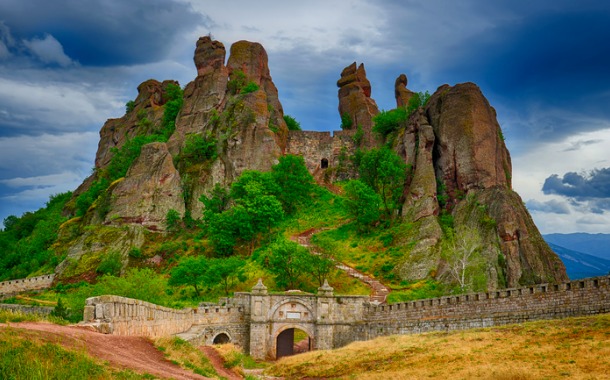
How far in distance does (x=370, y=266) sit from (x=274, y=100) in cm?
4286

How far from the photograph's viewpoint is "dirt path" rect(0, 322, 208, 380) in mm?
16016

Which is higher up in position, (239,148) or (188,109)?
(188,109)

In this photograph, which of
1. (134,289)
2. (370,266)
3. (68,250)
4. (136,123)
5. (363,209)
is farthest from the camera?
(136,123)

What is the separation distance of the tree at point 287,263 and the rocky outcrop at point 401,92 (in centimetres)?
4833

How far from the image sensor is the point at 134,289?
45250 millimetres

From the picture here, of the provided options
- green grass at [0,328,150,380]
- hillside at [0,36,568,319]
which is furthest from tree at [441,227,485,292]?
green grass at [0,328,150,380]

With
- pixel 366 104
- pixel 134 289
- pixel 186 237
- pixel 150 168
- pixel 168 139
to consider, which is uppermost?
pixel 366 104

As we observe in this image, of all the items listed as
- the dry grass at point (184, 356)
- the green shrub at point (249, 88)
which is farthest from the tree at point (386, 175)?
the dry grass at point (184, 356)

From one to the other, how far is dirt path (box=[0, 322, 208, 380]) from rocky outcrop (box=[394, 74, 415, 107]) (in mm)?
79538

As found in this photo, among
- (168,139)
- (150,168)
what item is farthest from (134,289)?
(168,139)

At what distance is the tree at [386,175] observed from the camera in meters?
63.4

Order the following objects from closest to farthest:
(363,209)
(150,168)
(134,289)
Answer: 1. (134,289)
2. (363,209)
3. (150,168)

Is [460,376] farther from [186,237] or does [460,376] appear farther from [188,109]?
[188,109]

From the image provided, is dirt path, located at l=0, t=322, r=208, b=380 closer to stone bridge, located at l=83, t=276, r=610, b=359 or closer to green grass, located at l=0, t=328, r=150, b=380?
green grass, located at l=0, t=328, r=150, b=380
